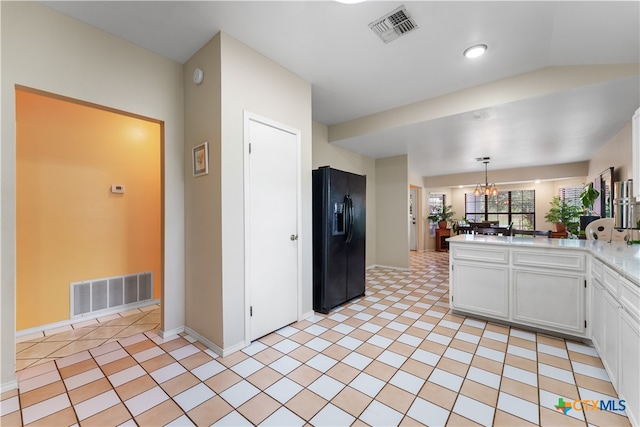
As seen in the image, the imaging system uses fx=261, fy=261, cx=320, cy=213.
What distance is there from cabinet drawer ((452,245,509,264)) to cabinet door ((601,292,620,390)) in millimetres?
813

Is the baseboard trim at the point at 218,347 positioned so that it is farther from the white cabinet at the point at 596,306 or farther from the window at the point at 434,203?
the window at the point at 434,203

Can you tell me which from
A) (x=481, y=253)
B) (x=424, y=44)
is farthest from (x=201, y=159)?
(x=481, y=253)

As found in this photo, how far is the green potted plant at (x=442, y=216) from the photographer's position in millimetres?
8500

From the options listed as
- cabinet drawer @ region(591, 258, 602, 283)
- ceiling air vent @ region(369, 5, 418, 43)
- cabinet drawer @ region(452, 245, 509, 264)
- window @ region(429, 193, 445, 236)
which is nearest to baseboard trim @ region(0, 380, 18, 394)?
ceiling air vent @ region(369, 5, 418, 43)

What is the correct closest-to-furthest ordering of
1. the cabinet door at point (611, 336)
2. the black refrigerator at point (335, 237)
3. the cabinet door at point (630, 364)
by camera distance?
the cabinet door at point (630, 364) → the cabinet door at point (611, 336) → the black refrigerator at point (335, 237)

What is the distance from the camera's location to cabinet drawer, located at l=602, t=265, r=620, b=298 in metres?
1.69

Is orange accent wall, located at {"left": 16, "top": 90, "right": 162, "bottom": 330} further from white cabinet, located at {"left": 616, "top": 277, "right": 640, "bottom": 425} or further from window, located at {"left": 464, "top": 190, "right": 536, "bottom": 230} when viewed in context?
window, located at {"left": 464, "top": 190, "right": 536, "bottom": 230}

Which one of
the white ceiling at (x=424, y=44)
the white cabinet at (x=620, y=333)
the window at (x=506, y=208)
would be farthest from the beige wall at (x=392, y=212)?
the window at (x=506, y=208)

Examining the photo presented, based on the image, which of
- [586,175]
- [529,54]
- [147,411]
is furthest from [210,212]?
[586,175]

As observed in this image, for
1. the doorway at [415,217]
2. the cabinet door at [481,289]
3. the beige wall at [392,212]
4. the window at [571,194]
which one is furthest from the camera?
the doorway at [415,217]

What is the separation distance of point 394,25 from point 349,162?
9.96ft

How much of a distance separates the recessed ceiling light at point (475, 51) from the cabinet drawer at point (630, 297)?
2.05m

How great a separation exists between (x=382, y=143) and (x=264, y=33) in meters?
2.80

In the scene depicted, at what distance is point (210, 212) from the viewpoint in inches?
89.9
